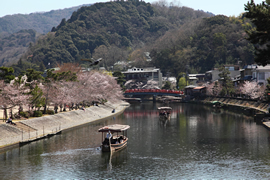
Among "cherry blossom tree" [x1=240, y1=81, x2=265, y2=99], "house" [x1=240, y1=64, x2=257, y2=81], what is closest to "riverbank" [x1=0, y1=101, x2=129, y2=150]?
"cherry blossom tree" [x1=240, y1=81, x2=265, y2=99]

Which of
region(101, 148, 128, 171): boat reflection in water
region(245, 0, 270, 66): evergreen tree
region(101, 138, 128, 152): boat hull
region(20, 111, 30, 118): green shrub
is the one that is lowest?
region(101, 148, 128, 171): boat reflection in water

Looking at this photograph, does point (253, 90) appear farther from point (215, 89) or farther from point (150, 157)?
point (150, 157)

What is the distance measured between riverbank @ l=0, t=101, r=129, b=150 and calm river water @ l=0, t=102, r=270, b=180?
4.89 feet

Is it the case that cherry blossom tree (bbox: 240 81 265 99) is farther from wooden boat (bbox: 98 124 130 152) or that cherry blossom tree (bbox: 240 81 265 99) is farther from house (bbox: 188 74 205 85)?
wooden boat (bbox: 98 124 130 152)

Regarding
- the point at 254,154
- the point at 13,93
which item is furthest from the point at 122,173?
the point at 13,93

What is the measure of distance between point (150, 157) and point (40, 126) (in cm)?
2271

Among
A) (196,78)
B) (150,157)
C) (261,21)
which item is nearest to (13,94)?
(150,157)

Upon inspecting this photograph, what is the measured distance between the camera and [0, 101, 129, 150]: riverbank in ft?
134

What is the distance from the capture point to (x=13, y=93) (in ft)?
158

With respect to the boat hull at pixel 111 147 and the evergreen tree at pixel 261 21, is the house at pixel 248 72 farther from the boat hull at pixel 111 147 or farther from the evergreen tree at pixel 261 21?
the boat hull at pixel 111 147

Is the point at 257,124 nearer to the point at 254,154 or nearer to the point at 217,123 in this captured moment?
the point at 217,123

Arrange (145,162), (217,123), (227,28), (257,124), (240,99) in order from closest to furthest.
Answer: (145,162) < (257,124) < (217,123) < (240,99) < (227,28)

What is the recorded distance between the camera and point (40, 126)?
5094 centimetres

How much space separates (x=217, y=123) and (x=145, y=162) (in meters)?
34.1
